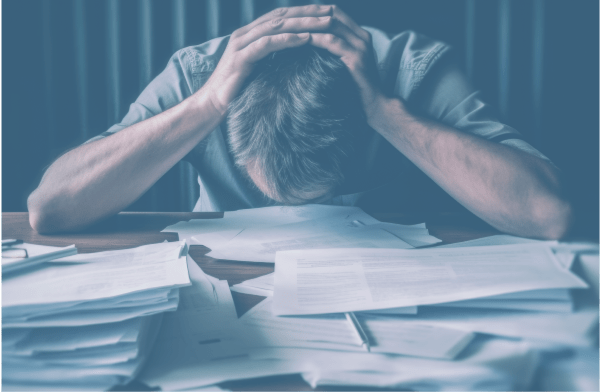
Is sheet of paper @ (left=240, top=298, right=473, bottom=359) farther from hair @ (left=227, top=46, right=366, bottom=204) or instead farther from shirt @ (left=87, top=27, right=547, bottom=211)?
shirt @ (left=87, top=27, right=547, bottom=211)

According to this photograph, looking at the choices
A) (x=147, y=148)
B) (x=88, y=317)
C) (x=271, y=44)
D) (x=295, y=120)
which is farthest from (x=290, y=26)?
(x=88, y=317)

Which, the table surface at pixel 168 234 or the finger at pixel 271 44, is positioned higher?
the finger at pixel 271 44

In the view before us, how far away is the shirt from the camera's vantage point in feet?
3.30

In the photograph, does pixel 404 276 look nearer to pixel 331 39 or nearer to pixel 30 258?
pixel 30 258

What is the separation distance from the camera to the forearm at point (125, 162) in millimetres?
812

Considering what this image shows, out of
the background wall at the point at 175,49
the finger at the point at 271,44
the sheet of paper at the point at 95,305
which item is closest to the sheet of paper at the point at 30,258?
the sheet of paper at the point at 95,305

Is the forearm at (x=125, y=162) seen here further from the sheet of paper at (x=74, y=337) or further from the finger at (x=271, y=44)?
the sheet of paper at (x=74, y=337)

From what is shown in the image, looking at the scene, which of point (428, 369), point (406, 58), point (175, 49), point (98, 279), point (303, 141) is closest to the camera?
point (428, 369)

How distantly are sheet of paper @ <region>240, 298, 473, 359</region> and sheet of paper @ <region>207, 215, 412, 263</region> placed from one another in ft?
0.66

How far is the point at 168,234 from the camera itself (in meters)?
0.75

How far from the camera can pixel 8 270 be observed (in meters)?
0.43

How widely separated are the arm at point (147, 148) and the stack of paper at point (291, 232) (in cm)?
14

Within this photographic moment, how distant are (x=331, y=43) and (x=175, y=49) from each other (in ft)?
3.10

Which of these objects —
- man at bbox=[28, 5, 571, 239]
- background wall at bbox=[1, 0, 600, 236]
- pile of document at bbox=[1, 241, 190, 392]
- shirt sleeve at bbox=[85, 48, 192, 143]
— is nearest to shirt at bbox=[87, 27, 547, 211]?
shirt sleeve at bbox=[85, 48, 192, 143]
